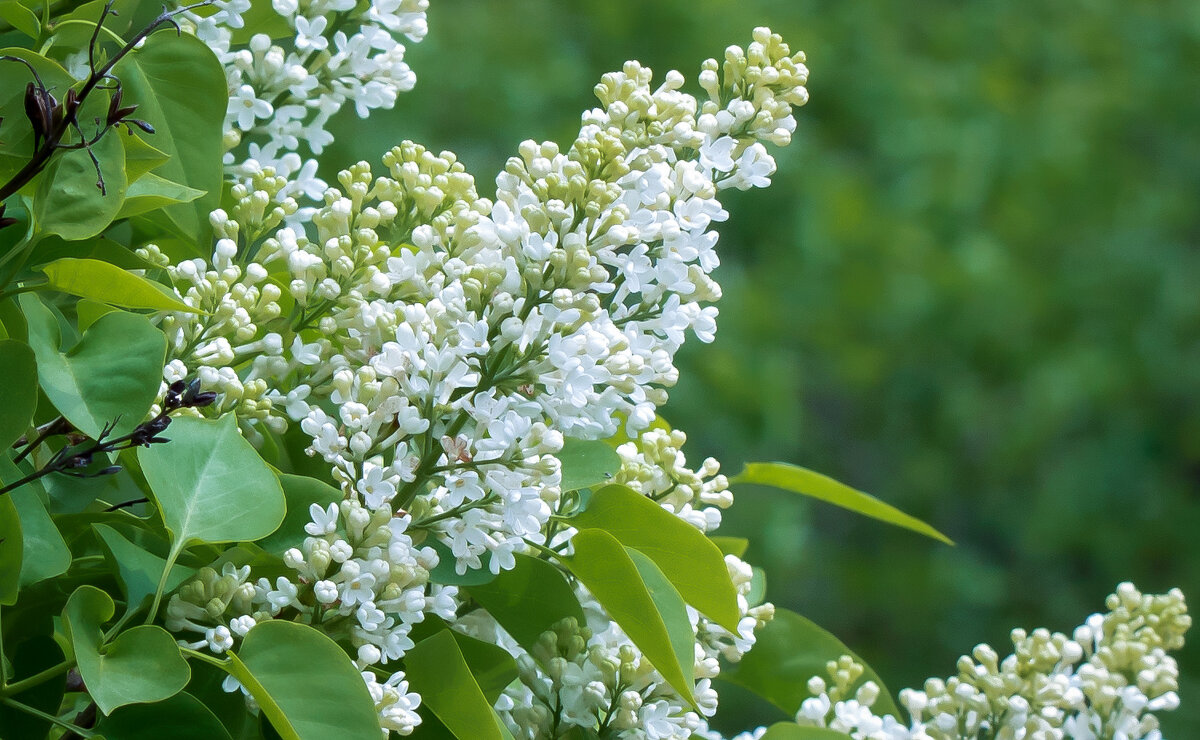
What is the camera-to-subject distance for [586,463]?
0.39m

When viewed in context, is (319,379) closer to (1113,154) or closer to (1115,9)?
(1113,154)

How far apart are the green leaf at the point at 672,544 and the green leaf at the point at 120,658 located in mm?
115

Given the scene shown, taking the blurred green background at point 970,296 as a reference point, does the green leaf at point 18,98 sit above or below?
below

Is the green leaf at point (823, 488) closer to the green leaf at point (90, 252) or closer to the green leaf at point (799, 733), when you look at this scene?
the green leaf at point (799, 733)

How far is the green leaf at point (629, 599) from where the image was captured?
32cm

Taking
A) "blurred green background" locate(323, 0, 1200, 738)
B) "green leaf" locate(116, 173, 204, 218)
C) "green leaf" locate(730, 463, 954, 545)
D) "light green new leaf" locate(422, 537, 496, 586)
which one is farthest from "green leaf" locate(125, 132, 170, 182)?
"blurred green background" locate(323, 0, 1200, 738)

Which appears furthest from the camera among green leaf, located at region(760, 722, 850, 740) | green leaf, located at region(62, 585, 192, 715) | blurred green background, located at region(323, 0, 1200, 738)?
blurred green background, located at region(323, 0, 1200, 738)

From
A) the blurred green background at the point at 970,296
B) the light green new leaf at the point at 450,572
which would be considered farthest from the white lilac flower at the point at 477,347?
Answer: the blurred green background at the point at 970,296

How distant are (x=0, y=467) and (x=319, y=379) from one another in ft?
0.30

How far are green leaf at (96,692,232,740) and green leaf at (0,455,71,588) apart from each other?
4 cm

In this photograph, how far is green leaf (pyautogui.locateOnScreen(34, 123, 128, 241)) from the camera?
32 cm

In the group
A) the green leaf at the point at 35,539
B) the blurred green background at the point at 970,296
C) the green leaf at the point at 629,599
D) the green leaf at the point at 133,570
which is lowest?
the green leaf at the point at 35,539

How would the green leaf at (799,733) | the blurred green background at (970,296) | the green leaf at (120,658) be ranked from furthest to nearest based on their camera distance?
the blurred green background at (970,296), the green leaf at (799,733), the green leaf at (120,658)

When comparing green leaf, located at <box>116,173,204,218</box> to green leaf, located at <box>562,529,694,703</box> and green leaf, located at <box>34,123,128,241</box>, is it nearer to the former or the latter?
green leaf, located at <box>34,123,128,241</box>
